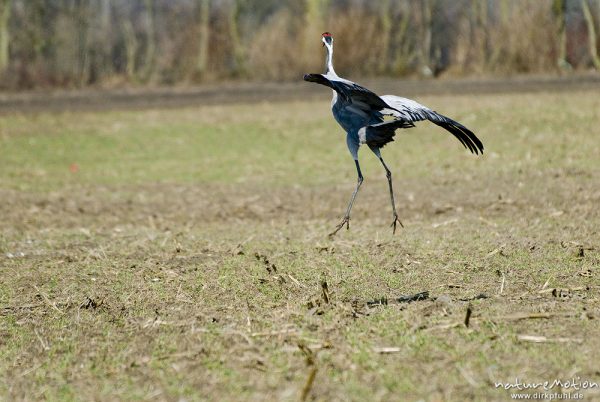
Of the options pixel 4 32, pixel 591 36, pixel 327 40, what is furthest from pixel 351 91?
pixel 4 32

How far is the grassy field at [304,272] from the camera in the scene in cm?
519

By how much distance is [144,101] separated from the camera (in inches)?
935

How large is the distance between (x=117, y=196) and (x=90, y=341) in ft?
25.5

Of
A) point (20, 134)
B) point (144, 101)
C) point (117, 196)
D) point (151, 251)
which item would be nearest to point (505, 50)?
point (144, 101)

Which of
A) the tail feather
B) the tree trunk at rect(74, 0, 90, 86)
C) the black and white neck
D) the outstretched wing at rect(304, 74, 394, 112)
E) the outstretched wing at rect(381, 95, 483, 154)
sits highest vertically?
the black and white neck

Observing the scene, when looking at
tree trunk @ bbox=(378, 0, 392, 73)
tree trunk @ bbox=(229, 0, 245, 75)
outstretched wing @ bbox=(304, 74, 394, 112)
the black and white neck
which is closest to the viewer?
outstretched wing @ bbox=(304, 74, 394, 112)

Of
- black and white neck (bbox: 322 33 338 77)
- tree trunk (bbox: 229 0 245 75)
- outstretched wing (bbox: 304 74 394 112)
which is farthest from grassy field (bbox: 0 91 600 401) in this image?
tree trunk (bbox: 229 0 245 75)

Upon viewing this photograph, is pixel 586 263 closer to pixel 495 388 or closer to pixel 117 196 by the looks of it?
pixel 495 388

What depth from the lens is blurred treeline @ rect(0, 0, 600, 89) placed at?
26812mm

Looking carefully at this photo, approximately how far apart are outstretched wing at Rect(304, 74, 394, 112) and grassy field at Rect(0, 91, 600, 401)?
1316 mm

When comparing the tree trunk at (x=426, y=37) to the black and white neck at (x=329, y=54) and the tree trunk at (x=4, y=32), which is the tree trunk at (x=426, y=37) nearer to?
the tree trunk at (x=4, y=32)

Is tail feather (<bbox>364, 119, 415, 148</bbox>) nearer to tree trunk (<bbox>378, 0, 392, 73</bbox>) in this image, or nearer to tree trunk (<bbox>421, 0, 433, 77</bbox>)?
tree trunk (<bbox>421, 0, 433, 77</bbox>)

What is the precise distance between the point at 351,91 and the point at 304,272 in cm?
179

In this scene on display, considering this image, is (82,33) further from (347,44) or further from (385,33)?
(347,44)
